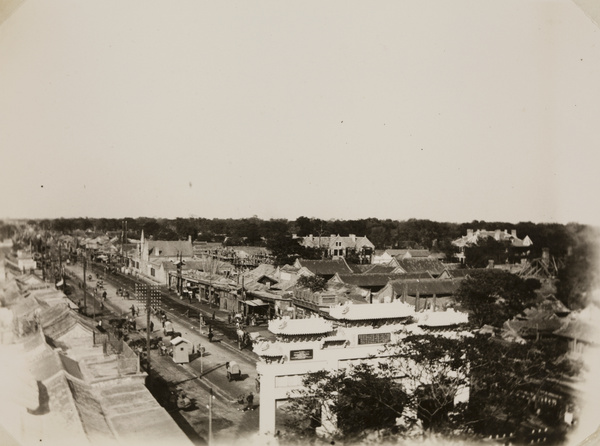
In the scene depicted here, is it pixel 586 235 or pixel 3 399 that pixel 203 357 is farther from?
pixel 586 235

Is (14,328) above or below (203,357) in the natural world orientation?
above

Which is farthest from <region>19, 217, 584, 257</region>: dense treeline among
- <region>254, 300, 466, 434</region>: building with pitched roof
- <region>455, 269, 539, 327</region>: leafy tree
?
<region>254, 300, 466, 434</region>: building with pitched roof

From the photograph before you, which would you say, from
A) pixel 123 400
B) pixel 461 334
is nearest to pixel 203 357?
pixel 123 400

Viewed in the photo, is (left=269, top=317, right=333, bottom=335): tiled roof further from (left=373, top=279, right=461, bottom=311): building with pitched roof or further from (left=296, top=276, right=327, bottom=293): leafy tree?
(left=373, top=279, right=461, bottom=311): building with pitched roof

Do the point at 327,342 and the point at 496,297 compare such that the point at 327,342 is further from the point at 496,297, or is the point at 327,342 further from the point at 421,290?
the point at 421,290

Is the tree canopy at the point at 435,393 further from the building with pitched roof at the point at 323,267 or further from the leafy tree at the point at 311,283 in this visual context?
the building with pitched roof at the point at 323,267

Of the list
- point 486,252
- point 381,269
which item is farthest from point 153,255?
point 486,252
